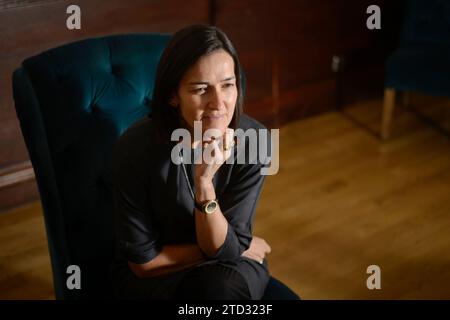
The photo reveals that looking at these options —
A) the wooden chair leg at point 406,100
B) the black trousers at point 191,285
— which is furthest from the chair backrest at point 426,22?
the black trousers at point 191,285

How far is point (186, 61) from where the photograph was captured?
115cm

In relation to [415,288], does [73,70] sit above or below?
above

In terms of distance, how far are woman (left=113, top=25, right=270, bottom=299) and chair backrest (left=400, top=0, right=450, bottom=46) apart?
1970 mm

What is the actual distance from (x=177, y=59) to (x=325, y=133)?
6.75 feet

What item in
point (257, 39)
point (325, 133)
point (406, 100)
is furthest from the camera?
point (406, 100)

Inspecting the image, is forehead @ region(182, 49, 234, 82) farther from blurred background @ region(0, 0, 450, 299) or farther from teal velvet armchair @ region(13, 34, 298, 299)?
blurred background @ region(0, 0, 450, 299)

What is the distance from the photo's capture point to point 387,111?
9.91 feet

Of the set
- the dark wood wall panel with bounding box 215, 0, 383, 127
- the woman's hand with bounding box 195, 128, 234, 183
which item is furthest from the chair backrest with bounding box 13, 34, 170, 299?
the dark wood wall panel with bounding box 215, 0, 383, 127

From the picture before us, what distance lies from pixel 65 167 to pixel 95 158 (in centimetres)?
7

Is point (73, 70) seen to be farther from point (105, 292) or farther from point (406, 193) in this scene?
point (406, 193)

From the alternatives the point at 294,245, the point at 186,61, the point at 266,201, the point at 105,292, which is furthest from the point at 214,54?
the point at 266,201

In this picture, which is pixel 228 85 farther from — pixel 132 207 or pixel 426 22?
pixel 426 22

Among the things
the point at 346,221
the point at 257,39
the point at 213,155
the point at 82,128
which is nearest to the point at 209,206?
the point at 213,155

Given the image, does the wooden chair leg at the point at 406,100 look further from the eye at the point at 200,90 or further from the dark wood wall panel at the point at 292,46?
the eye at the point at 200,90
